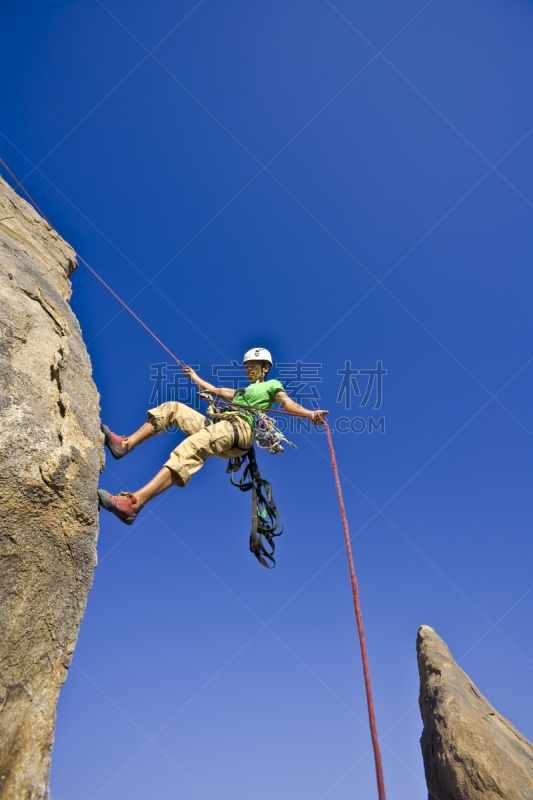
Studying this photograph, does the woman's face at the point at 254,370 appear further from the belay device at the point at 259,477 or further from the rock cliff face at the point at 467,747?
the rock cliff face at the point at 467,747

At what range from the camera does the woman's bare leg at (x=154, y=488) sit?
4258 millimetres

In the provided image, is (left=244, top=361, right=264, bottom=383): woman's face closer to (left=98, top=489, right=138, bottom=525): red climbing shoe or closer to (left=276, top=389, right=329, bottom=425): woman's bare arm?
(left=276, top=389, right=329, bottom=425): woman's bare arm

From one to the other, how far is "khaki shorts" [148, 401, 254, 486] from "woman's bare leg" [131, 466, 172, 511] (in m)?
0.06

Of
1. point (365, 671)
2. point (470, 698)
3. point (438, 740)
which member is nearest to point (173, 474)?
point (365, 671)

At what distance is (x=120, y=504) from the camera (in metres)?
4.03

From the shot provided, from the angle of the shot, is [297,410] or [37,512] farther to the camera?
[297,410]

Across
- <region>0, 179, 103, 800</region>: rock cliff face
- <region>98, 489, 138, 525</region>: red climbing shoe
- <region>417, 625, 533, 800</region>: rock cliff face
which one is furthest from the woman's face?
<region>417, 625, 533, 800</region>: rock cliff face

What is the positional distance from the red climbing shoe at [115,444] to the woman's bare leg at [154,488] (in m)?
0.52

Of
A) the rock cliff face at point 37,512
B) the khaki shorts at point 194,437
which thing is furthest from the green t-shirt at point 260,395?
the rock cliff face at point 37,512

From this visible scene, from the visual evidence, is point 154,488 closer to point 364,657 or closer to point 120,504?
point 120,504

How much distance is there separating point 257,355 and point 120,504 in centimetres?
315

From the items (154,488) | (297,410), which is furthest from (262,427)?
(154,488)

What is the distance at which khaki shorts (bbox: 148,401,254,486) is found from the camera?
4.56m

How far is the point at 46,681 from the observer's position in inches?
117
